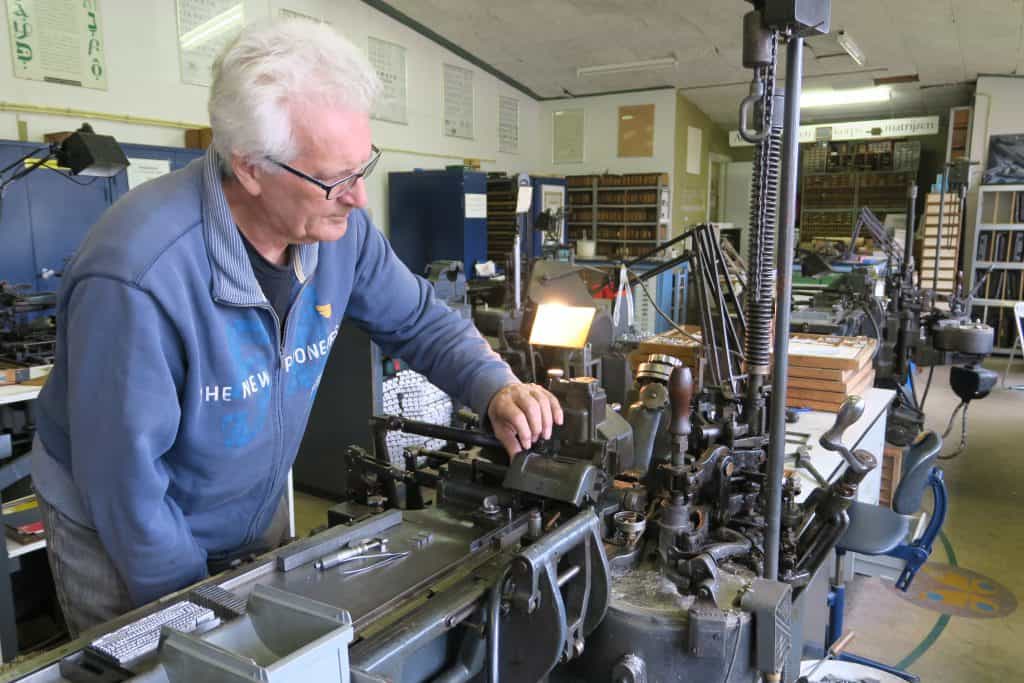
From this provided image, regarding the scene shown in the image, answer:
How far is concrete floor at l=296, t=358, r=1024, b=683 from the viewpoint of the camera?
7.54 ft

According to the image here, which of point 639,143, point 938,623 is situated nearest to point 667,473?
point 938,623

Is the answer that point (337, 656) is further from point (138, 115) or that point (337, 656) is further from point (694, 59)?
point (694, 59)

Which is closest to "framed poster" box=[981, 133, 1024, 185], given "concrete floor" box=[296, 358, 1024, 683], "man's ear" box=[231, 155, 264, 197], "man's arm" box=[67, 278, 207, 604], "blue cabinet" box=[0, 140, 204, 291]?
"concrete floor" box=[296, 358, 1024, 683]

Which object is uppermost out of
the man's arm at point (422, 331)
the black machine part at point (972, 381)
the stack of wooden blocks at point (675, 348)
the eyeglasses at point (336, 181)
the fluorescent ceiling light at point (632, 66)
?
the fluorescent ceiling light at point (632, 66)

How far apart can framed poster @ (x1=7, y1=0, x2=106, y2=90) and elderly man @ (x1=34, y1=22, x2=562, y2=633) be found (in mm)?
4397

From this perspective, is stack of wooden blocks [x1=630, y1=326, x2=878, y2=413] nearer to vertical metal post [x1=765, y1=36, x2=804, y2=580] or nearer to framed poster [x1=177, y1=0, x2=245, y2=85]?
vertical metal post [x1=765, y1=36, x2=804, y2=580]

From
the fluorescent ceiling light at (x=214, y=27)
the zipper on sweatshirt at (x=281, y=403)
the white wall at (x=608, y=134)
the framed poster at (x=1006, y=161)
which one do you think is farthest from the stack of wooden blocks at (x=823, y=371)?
the white wall at (x=608, y=134)

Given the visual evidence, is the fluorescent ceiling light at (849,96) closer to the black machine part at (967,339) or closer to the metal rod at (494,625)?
the black machine part at (967,339)

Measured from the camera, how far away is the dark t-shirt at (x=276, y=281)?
1009mm

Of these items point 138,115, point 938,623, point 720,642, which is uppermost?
point 138,115

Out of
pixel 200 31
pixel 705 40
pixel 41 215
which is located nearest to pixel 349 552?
pixel 41 215

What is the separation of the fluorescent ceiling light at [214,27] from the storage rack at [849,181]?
24.7ft

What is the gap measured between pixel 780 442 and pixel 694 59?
7579 mm

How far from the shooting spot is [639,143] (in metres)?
8.92
